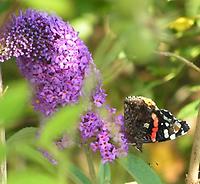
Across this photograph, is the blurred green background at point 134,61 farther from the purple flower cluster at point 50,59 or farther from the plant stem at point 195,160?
the plant stem at point 195,160

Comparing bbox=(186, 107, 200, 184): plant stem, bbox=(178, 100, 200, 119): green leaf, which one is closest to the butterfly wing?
bbox=(186, 107, 200, 184): plant stem

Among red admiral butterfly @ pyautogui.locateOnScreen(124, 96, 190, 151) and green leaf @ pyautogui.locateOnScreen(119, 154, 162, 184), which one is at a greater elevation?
red admiral butterfly @ pyautogui.locateOnScreen(124, 96, 190, 151)

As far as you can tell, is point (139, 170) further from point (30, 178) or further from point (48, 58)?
point (30, 178)

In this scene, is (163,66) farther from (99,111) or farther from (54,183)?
(54,183)

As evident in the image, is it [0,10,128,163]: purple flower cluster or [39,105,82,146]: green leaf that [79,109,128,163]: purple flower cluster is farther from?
[39,105,82,146]: green leaf

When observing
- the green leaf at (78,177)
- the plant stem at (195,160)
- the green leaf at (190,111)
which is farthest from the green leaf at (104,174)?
the green leaf at (190,111)

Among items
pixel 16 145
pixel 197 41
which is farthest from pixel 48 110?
pixel 197 41

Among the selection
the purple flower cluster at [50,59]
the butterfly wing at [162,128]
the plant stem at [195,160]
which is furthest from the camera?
the plant stem at [195,160]
